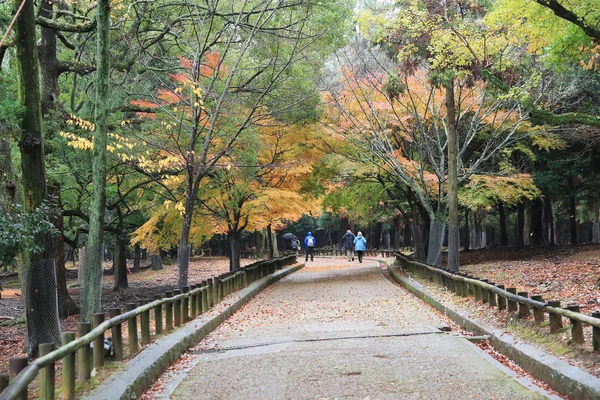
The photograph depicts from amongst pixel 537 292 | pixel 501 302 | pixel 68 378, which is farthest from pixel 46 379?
pixel 537 292

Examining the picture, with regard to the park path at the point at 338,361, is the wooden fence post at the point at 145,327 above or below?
above

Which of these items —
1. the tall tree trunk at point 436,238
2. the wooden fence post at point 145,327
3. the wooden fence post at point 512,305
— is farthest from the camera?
the tall tree trunk at point 436,238

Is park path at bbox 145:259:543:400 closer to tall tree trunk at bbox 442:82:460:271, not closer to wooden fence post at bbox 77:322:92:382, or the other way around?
wooden fence post at bbox 77:322:92:382

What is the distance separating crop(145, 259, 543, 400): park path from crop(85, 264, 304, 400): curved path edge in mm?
162

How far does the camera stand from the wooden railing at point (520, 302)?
6.65 meters

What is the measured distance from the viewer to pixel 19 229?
7988 millimetres

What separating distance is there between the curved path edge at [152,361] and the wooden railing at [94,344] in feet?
0.68

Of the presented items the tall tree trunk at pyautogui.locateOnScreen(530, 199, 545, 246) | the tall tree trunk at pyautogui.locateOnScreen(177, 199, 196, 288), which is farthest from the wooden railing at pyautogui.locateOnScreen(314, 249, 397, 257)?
the tall tree trunk at pyautogui.locateOnScreen(177, 199, 196, 288)

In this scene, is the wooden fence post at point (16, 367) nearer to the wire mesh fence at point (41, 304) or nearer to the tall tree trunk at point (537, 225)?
the wire mesh fence at point (41, 304)

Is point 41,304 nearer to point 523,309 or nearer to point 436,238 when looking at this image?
point 523,309

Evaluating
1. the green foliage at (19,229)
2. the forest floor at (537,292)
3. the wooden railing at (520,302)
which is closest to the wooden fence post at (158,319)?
the green foliage at (19,229)

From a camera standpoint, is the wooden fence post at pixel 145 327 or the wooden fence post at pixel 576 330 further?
the wooden fence post at pixel 145 327

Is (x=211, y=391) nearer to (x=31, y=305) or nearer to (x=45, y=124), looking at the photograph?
(x=31, y=305)

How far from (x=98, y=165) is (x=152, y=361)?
3.84 m
